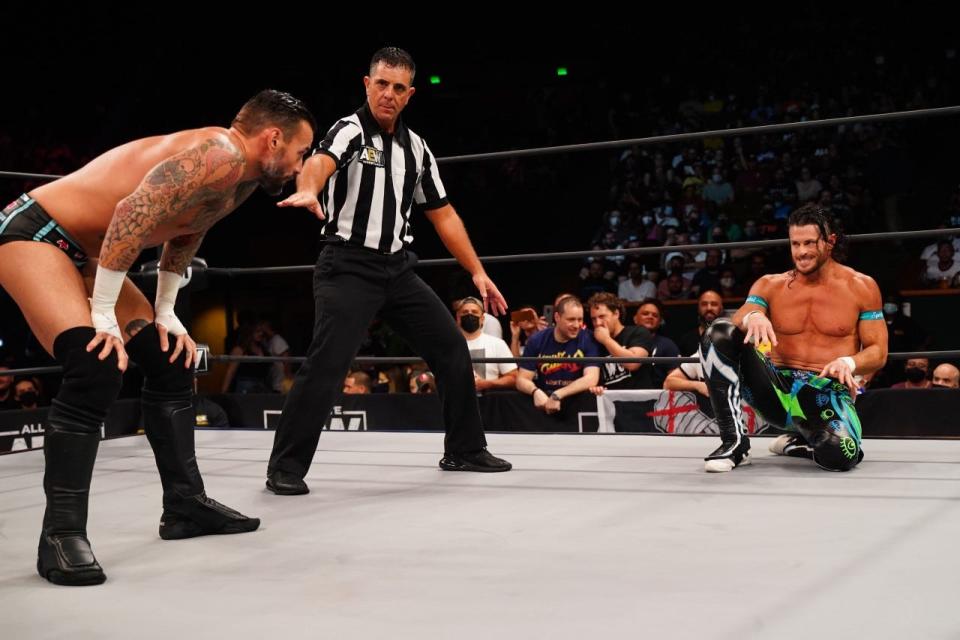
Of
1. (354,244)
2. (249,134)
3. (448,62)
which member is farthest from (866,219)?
(249,134)

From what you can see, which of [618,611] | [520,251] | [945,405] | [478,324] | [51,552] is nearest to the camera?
[618,611]

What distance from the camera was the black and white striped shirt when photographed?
2334mm

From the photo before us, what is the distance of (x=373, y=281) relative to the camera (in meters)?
2.36

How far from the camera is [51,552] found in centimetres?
150

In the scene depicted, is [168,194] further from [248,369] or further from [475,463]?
[248,369]

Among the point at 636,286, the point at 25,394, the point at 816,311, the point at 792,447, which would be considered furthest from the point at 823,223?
the point at 25,394

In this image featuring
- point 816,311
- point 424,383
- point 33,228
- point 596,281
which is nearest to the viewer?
point 33,228

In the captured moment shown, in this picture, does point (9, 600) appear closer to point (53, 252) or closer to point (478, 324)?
point (53, 252)

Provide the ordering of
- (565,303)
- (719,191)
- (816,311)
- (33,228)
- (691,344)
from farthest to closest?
1. (719,191)
2. (691,344)
3. (565,303)
4. (816,311)
5. (33,228)

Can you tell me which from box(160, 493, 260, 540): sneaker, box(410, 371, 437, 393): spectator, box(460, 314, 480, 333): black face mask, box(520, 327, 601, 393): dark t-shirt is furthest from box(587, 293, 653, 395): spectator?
box(160, 493, 260, 540): sneaker

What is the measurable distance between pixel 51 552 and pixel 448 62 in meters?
9.32

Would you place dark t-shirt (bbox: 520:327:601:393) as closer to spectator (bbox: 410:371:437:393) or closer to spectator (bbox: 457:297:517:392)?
spectator (bbox: 457:297:517:392)

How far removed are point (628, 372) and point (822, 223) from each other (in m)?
1.93

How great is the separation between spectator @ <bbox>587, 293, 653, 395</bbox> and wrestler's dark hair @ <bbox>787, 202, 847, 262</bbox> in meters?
1.84
